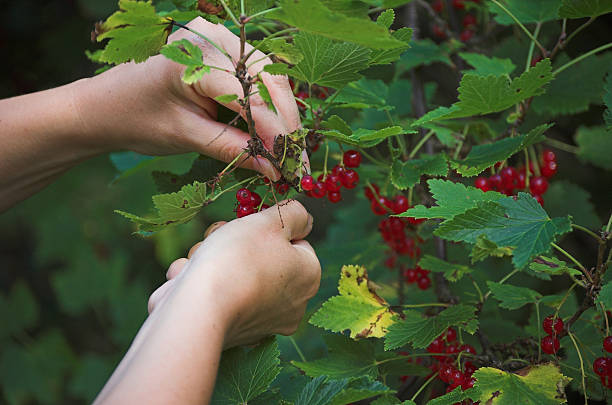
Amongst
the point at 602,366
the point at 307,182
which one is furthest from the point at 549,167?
the point at 307,182

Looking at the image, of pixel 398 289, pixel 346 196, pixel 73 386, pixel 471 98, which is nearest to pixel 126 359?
pixel 471 98

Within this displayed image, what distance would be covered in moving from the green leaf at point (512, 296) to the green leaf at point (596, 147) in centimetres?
70

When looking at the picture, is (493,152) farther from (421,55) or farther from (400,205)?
(421,55)

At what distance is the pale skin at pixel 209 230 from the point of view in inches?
24.6

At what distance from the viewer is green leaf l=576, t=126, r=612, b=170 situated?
4.75 ft

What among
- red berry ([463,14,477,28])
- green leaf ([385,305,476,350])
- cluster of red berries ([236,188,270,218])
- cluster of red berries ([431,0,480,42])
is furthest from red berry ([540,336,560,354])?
red berry ([463,14,477,28])

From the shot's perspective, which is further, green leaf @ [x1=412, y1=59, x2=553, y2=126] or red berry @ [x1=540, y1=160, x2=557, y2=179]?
red berry @ [x1=540, y1=160, x2=557, y2=179]

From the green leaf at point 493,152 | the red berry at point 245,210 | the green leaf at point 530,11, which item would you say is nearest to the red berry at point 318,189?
the red berry at point 245,210

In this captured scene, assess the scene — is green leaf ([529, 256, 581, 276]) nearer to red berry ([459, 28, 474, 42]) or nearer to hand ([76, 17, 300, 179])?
hand ([76, 17, 300, 179])

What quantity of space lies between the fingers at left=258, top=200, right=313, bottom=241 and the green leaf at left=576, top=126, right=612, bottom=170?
91 cm

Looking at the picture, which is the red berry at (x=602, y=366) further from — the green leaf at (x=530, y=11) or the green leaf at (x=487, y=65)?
the green leaf at (x=530, y=11)

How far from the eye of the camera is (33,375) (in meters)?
1.94

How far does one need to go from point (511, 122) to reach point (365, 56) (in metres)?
0.43

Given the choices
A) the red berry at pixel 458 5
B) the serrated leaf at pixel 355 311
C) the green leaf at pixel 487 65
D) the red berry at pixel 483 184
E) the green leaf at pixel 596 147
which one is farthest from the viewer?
the red berry at pixel 458 5
